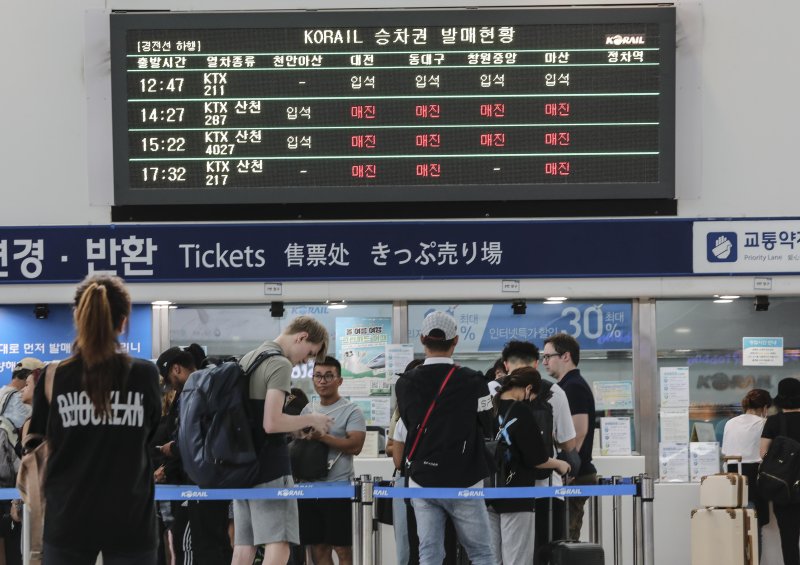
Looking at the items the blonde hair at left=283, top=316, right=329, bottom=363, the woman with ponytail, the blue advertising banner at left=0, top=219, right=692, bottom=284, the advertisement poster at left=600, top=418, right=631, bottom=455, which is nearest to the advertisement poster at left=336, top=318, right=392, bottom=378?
the blue advertising banner at left=0, top=219, right=692, bottom=284

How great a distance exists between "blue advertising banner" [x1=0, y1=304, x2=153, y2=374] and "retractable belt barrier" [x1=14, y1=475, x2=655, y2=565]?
268cm

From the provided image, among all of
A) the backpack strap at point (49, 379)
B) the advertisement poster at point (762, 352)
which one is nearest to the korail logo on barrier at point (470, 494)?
the backpack strap at point (49, 379)

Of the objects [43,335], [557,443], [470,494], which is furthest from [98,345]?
[43,335]

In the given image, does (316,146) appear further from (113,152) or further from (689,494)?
(689,494)

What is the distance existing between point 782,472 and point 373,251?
3441 millimetres

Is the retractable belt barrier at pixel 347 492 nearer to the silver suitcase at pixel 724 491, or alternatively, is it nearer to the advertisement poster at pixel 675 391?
the silver suitcase at pixel 724 491

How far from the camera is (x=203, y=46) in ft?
29.8

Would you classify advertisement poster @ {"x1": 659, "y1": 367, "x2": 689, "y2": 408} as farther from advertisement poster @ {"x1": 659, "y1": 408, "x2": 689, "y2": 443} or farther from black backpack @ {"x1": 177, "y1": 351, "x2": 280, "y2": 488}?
black backpack @ {"x1": 177, "y1": 351, "x2": 280, "y2": 488}

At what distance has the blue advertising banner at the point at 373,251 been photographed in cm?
934

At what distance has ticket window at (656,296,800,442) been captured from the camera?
963cm

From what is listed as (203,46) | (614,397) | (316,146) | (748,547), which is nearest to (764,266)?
(614,397)

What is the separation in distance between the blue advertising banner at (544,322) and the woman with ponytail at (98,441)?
216 inches

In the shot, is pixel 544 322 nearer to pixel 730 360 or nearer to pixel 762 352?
pixel 730 360

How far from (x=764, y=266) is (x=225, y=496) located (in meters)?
4.90
